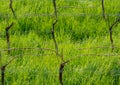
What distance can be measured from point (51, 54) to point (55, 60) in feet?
0.24

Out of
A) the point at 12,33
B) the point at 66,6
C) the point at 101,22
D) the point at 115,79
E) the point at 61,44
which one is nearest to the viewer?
the point at 115,79

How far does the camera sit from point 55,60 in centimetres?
367

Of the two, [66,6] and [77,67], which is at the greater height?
[66,6]

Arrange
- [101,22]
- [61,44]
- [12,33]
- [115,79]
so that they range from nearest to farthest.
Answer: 1. [115,79]
2. [61,44]
3. [12,33]
4. [101,22]

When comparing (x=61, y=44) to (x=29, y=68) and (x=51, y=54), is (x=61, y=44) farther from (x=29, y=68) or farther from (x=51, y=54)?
(x=29, y=68)

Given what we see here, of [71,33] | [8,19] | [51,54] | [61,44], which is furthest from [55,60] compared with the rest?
[8,19]

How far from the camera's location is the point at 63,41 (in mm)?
4211

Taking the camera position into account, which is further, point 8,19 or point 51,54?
point 8,19

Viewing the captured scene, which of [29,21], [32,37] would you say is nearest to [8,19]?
[29,21]

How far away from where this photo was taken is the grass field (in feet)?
11.2

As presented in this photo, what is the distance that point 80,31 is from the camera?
4504mm

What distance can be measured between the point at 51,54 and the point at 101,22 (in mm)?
1211

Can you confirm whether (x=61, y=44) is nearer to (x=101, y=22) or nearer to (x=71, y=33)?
(x=71, y=33)

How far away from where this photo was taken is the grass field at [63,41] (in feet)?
11.2
